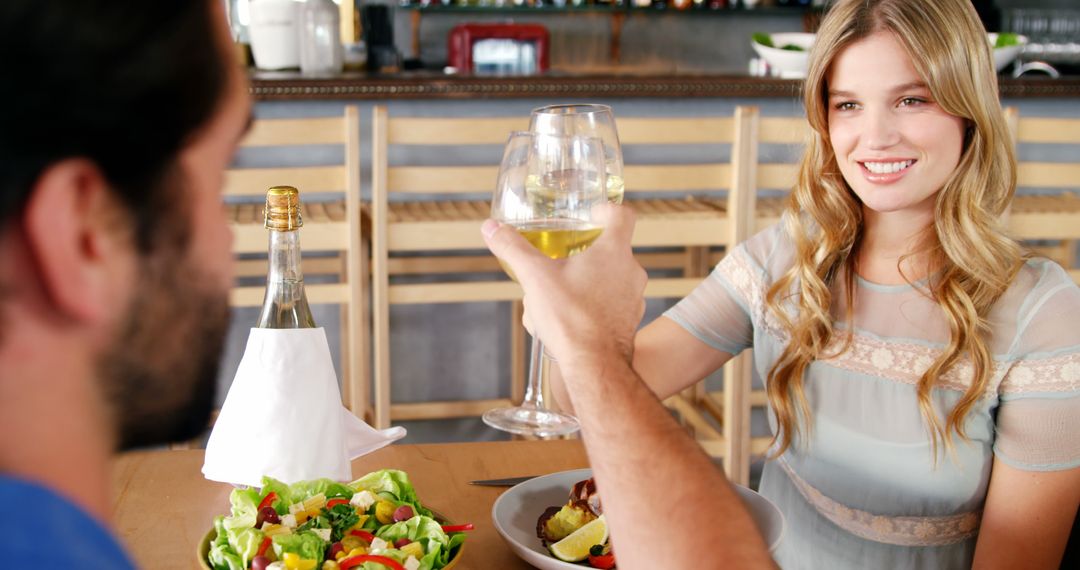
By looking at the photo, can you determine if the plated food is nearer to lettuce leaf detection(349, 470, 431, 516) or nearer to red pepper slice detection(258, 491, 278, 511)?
lettuce leaf detection(349, 470, 431, 516)

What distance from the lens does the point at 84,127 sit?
373mm

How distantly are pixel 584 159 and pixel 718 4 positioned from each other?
171 inches

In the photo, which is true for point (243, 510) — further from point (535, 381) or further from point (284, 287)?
point (535, 381)

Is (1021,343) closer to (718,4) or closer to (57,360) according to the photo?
(57,360)

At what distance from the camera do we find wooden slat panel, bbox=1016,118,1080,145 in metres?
2.47

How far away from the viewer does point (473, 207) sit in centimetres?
260

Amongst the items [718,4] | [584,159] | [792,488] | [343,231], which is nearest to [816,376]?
[792,488]

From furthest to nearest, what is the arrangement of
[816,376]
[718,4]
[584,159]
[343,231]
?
[718,4]
[343,231]
[816,376]
[584,159]

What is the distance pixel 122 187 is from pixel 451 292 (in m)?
2.10

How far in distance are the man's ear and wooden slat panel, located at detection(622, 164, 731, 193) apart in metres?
2.01

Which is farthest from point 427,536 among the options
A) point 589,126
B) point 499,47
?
point 499,47

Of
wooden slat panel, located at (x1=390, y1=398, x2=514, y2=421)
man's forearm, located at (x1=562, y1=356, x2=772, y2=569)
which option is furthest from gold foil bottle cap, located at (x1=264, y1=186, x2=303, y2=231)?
wooden slat panel, located at (x1=390, y1=398, x2=514, y2=421)

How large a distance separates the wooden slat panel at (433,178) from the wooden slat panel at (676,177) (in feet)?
0.16

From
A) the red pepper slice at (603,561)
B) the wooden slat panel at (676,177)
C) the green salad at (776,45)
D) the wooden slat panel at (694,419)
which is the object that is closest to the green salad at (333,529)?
the red pepper slice at (603,561)
